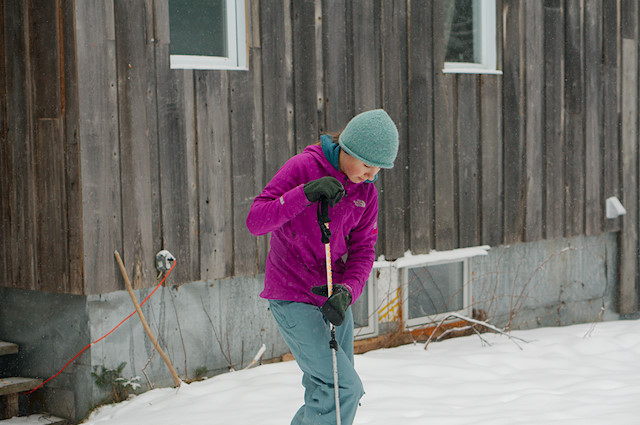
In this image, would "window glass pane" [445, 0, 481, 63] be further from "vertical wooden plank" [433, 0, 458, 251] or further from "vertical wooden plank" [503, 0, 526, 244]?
"vertical wooden plank" [503, 0, 526, 244]

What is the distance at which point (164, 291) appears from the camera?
5629 mm

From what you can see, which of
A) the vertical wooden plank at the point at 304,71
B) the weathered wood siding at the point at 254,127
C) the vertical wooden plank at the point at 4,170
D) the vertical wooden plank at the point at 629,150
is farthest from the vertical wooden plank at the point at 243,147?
the vertical wooden plank at the point at 629,150

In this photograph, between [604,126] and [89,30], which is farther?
[604,126]

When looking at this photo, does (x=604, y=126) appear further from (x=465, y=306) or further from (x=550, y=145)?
(x=465, y=306)

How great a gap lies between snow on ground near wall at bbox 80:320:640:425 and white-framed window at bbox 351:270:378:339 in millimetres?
284

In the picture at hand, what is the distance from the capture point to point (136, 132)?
5.32 meters

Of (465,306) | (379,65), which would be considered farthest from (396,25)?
(465,306)

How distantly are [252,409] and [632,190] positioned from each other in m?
5.76

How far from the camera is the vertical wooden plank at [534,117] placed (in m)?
7.89

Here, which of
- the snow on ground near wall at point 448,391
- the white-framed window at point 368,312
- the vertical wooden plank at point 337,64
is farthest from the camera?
the white-framed window at point 368,312

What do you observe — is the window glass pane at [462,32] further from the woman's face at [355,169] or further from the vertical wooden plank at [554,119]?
the woman's face at [355,169]

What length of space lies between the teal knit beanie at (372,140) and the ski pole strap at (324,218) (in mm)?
269

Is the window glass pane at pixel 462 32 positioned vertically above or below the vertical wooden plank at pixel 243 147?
above

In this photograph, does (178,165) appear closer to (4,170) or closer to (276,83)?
(276,83)
